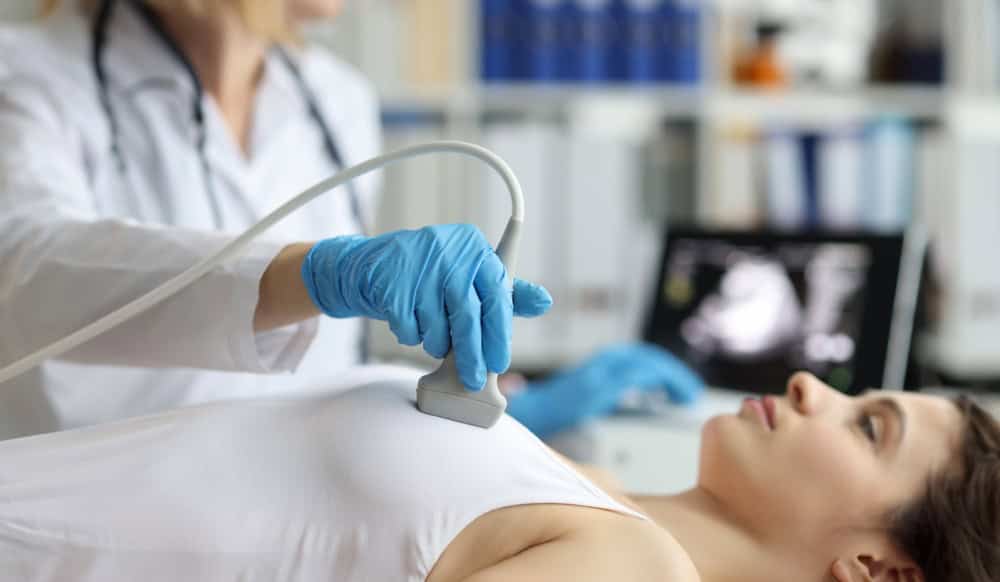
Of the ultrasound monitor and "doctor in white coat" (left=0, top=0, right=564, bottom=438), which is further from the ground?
"doctor in white coat" (left=0, top=0, right=564, bottom=438)

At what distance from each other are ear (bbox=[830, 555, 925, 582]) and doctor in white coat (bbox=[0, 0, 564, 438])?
43 centimetres

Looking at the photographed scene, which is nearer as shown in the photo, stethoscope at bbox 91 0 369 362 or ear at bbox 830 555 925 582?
ear at bbox 830 555 925 582

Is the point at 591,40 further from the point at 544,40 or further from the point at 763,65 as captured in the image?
the point at 763,65

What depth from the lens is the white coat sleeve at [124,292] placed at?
3.24 feet

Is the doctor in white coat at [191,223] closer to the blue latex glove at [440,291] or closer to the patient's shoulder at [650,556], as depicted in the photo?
the blue latex glove at [440,291]

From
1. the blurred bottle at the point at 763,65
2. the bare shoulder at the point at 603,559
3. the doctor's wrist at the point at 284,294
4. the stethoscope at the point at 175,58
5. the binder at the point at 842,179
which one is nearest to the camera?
the bare shoulder at the point at 603,559

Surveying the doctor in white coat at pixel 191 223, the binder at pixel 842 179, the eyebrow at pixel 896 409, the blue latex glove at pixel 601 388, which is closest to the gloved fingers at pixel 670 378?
the blue latex glove at pixel 601 388

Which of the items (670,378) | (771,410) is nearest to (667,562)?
(771,410)

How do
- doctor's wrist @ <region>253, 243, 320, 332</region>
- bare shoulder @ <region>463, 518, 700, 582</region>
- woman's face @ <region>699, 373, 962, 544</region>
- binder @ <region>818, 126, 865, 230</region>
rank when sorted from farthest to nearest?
binder @ <region>818, 126, 865, 230</region> < woman's face @ <region>699, 373, 962, 544</region> < doctor's wrist @ <region>253, 243, 320, 332</region> < bare shoulder @ <region>463, 518, 700, 582</region>

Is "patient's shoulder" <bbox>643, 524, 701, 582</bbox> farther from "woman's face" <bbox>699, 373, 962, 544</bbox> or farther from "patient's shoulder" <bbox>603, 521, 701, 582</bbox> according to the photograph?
"woman's face" <bbox>699, 373, 962, 544</bbox>

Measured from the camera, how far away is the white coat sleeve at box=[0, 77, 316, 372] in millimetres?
987

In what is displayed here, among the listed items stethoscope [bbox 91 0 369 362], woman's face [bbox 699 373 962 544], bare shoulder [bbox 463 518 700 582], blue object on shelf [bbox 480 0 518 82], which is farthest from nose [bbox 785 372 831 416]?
blue object on shelf [bbox 480 0 518 82]

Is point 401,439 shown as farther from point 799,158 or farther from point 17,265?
point 799,158

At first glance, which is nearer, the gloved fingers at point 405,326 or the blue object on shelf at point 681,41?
the gloved fingers at point 405,326
